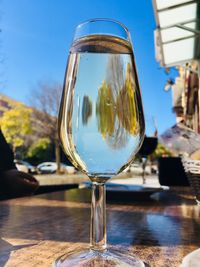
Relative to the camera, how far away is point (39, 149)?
16500 mm

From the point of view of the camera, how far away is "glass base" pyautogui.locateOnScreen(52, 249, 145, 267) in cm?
30

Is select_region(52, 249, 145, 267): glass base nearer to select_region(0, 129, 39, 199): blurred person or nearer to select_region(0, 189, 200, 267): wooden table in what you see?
select_region(0, 189, 200, 267): wooden table

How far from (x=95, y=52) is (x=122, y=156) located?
0.14 metres

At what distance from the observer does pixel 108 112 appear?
0.35 metres

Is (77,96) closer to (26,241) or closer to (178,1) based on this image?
(26,241)

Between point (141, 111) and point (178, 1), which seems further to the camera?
point (178, 1)

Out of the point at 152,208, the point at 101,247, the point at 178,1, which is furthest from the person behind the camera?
the point at 178,1

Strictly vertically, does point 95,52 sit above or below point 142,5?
below

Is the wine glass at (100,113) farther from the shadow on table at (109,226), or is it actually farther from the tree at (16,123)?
the tree at (16,123)

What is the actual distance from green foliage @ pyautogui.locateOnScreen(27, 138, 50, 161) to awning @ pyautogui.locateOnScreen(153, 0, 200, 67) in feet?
38.7

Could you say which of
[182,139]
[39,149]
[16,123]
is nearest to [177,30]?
[182,139]

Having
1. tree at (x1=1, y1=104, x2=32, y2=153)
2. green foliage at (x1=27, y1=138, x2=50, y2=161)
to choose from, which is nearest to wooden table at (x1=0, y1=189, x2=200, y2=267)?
tree at (x1=1, y1=104, x2=32, y2=153)

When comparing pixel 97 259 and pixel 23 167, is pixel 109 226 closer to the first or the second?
pixel 97 259

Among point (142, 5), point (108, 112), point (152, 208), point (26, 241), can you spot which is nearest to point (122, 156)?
point (108, 112)
